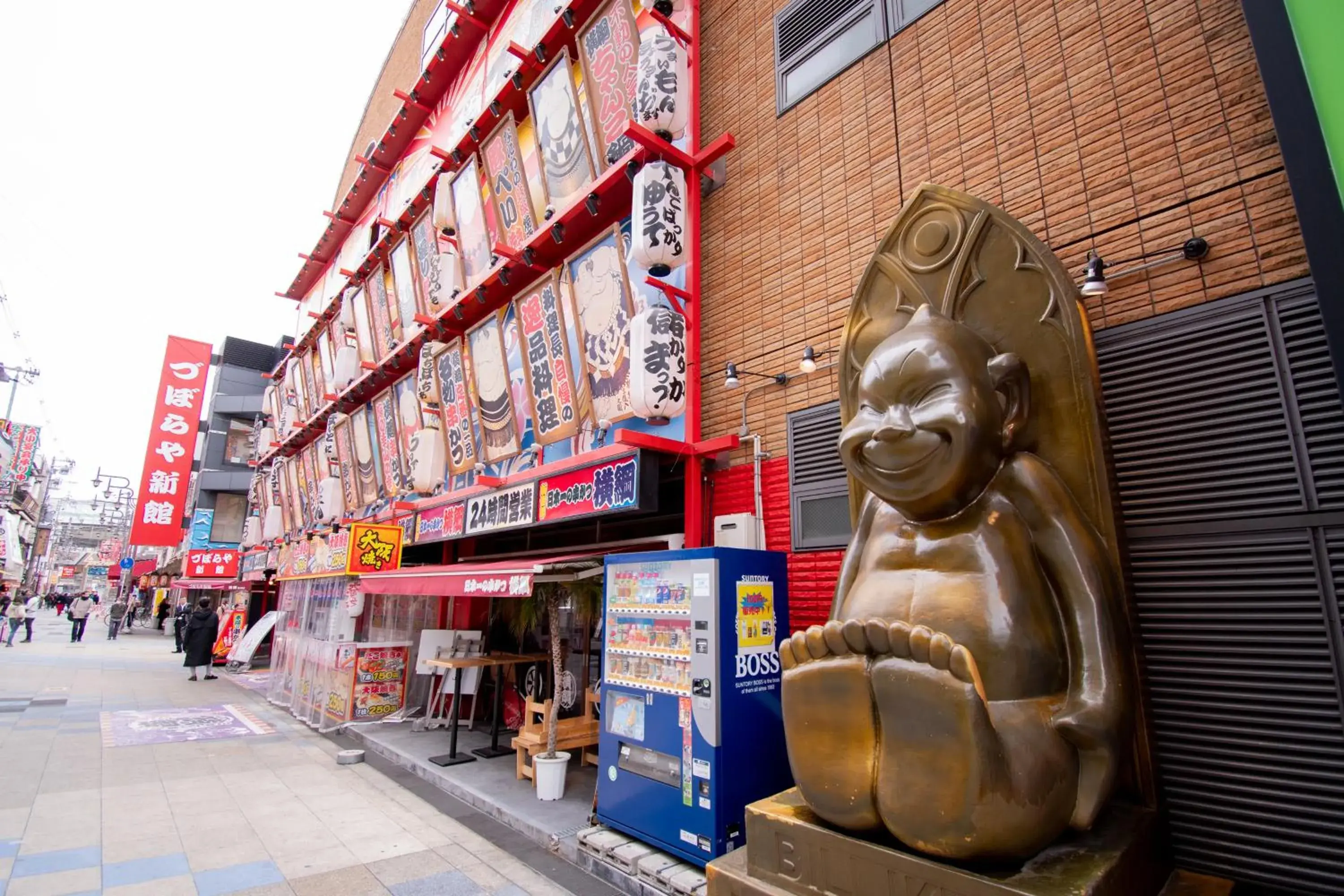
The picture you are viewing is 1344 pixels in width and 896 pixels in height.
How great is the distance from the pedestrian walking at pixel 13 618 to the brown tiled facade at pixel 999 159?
2834 centimetres

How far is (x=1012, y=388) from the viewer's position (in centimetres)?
312

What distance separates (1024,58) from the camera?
4.63m

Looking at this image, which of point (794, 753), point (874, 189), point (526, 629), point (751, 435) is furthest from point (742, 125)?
point (526, 629)

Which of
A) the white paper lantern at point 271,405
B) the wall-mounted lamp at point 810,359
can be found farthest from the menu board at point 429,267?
the white paper lantern at point 271,405

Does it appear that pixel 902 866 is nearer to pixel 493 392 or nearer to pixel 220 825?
pixel 220 825

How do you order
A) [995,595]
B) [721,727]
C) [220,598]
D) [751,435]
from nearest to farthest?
[995,595]
[721,727]
[751,435]
[220,598]

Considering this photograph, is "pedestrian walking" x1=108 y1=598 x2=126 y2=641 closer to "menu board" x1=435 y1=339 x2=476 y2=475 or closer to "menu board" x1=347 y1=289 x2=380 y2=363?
"menu board" x1=347 y1=289 x2=380 y2=363

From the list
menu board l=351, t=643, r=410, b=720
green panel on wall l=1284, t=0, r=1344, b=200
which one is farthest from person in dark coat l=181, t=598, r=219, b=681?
green panel on wall l=1284, t=0, r=1344, b=200

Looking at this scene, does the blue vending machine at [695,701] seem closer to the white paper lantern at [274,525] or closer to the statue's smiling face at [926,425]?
the statue's smiling face at [926,425]

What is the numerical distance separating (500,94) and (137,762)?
10239 millimetres

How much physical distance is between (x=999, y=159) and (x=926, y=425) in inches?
122

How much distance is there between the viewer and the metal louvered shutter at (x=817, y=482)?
5.31 m

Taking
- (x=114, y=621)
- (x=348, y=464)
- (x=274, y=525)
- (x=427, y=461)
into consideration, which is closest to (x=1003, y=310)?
(x=427, y=461)

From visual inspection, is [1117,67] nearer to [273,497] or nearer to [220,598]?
[273,497]
